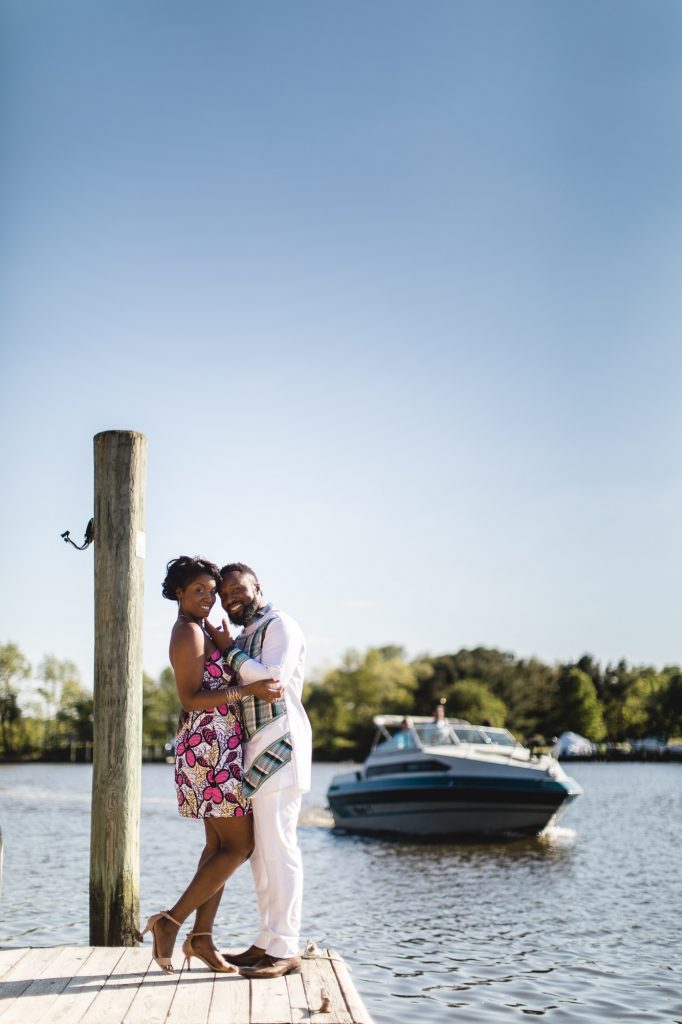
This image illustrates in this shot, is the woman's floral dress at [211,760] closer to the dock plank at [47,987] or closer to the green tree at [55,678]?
the dock plank at [47,987]

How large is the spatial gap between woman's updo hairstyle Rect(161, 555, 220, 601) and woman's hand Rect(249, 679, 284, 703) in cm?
68

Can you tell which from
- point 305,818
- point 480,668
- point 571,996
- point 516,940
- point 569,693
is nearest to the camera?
point 571,996

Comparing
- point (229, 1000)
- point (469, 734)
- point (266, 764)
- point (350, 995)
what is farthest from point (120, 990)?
point (469, 734)

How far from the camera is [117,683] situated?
6332mm

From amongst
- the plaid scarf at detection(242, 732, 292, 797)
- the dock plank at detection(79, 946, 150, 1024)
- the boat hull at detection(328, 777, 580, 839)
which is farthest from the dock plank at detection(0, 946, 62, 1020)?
the boat hull at detection(328, 777, 580, 839)

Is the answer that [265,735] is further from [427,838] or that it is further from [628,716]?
[628,716]

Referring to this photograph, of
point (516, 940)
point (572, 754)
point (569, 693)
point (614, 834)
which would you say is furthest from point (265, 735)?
point (569, 693)

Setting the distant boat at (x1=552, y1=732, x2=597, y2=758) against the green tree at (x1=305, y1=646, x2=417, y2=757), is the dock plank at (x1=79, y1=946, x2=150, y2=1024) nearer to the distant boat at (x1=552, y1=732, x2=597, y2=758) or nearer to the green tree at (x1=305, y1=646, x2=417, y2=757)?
the distant boat at (x1=552, y1=732, x2=597, y2=758)

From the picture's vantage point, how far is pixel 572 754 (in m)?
89.8

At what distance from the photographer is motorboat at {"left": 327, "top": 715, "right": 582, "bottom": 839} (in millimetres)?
22250

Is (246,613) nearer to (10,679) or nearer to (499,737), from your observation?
(499,737)

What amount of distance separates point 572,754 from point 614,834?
67.6 meters

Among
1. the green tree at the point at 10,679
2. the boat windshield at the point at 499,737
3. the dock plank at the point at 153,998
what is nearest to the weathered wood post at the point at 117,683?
the dock plank at the point at 153,998

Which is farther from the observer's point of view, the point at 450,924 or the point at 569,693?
the point at 569,693
